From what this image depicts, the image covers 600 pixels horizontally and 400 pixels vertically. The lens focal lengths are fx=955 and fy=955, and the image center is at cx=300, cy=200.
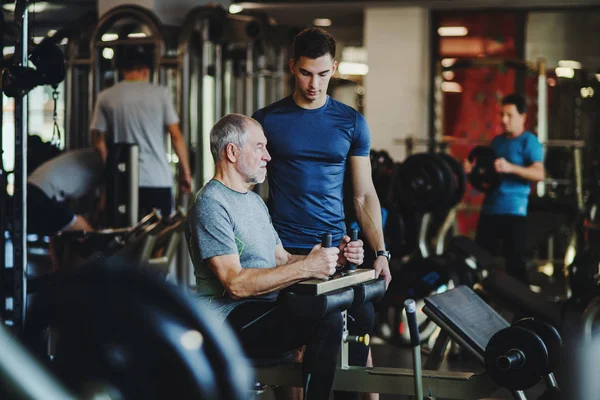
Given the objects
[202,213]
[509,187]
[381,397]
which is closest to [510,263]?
[509,187]

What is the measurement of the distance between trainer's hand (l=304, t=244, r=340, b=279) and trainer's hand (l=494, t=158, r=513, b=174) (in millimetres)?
3122

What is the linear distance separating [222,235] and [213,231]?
0.09ft

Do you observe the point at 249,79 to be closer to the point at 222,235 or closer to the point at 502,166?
the point at 502,166

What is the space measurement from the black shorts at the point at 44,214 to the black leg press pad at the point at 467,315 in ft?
7.52

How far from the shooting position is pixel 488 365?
3.10 meters

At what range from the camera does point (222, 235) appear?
2781 mm

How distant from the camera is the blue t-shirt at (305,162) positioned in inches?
130

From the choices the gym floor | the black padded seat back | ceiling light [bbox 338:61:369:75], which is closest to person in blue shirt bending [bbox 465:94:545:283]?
the gym floor

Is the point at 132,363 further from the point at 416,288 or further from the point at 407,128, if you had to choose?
the point at 407,128

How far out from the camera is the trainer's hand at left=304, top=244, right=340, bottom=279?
2773mm

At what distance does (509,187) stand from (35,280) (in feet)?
9.77

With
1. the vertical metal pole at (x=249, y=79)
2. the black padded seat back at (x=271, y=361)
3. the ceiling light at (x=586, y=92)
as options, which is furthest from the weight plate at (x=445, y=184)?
the ceiling light at (x=586, y=92)

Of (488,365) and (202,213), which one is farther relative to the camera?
(488,365)

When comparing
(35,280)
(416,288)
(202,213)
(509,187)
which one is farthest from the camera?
(509,187)
